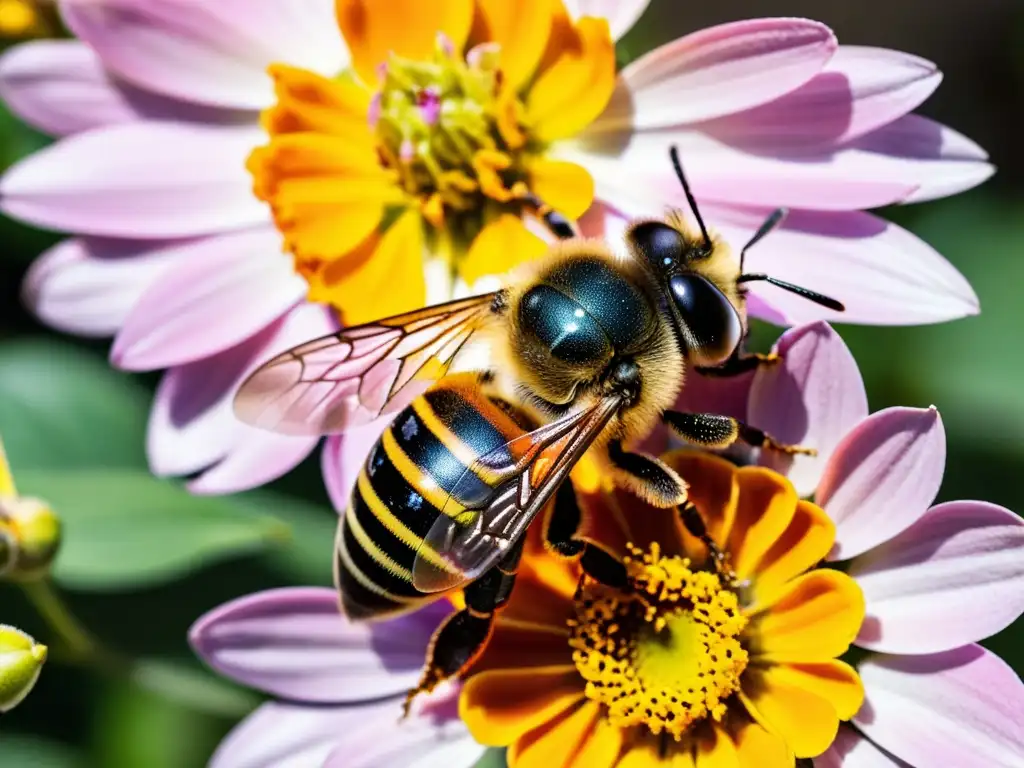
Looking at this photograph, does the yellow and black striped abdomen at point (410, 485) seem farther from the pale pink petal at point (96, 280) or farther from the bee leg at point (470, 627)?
the pale pink petal at point (96, 280)

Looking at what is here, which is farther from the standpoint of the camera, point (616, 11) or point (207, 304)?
point (207, 304)

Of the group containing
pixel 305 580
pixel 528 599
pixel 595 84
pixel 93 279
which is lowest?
pixel 305 580

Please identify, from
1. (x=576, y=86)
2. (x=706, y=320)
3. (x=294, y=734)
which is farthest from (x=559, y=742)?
(x=576, y=86)

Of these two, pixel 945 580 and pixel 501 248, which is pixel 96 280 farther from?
pixel 945 580

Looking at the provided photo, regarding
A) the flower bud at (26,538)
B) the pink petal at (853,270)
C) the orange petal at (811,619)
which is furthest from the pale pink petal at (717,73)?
the flower bud at (26,538)

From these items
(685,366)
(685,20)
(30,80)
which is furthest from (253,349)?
(685,20)

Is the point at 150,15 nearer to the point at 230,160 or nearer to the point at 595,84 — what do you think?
the point at 230,160
